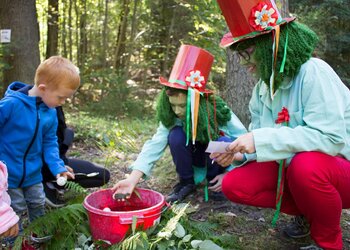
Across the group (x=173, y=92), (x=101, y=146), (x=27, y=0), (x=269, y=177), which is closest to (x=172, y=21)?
(x=27, y=0)

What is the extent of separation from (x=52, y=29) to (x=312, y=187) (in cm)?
967

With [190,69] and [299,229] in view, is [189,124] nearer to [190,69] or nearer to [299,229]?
[190,69]

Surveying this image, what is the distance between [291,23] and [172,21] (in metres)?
8.11

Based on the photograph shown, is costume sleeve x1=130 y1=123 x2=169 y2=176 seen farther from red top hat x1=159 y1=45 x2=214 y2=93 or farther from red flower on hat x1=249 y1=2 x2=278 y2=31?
red flower on hat x1=249 y1=2 x2=278 y2=31

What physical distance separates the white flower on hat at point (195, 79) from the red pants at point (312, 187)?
687 mm

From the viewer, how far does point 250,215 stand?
2709 millimetres

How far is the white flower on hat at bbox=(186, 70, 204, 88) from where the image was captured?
8.71ft

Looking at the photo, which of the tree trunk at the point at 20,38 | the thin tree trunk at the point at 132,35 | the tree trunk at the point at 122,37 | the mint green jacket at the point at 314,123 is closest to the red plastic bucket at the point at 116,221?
the mint green jacket at the point at 314,123

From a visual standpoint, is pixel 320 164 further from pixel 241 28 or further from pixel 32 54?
pixel 32 54

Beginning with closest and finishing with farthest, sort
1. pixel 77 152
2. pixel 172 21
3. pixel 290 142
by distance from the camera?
pixel 290 142
pixel 77 152
pixel 172 21

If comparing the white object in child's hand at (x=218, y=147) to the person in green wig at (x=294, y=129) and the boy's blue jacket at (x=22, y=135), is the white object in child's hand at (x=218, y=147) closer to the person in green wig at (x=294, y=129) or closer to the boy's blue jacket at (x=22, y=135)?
the person in green wig at (x=294, y=129)

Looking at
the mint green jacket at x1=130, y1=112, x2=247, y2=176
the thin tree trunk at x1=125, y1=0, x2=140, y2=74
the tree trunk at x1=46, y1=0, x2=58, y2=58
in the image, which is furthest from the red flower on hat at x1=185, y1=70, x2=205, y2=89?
the tree trunk at x1=46, y1=0, x2=58, y2=58

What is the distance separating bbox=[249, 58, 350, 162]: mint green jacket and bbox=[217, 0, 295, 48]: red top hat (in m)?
0.27

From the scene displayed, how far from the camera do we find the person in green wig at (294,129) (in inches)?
75.7
